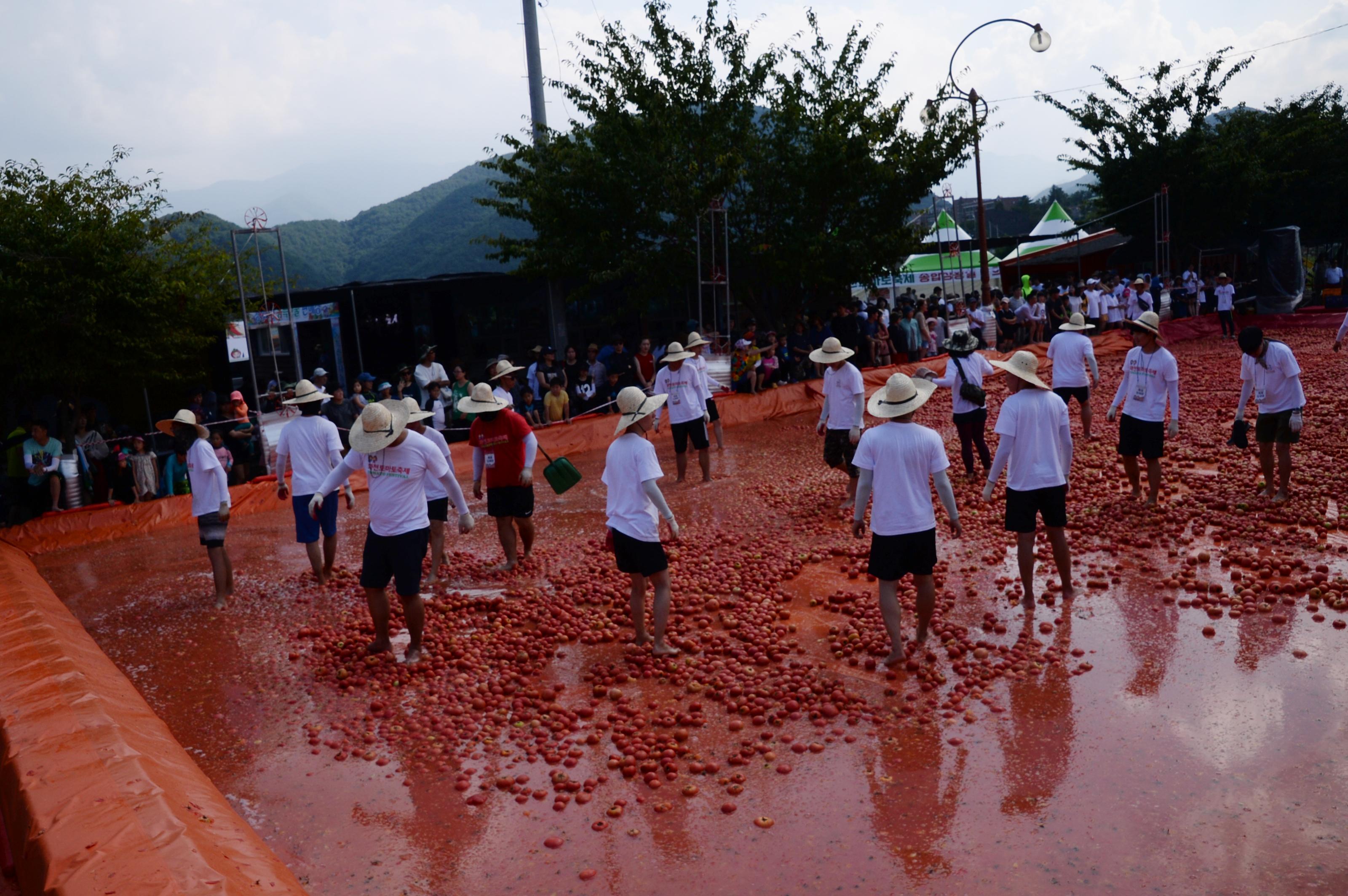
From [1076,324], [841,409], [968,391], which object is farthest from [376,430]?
[1076,324]

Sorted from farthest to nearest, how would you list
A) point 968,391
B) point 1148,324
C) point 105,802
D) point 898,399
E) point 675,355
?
point 675,355, point 968,391, point 1148,324, point 898,399, point 105,802

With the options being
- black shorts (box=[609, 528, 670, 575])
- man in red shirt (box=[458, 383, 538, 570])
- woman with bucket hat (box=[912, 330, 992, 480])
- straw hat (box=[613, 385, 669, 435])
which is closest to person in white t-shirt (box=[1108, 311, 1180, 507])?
woman with bucket hat (box=[912, 330, 992, 480])

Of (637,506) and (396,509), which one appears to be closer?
(637,506)

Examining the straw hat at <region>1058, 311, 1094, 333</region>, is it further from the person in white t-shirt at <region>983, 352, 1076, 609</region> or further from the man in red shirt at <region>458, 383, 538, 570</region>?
the man in red shirt at <region>458, 383, 538, 570</region>

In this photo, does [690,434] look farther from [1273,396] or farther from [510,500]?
[1273,396]

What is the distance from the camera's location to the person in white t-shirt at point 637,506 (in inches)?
250

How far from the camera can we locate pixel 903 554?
19.6ft

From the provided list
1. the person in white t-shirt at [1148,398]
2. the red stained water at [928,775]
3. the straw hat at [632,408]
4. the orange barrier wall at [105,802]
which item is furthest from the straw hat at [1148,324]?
the orange barrier wall at [105,802]

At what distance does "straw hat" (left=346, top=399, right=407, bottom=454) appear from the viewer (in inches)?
257

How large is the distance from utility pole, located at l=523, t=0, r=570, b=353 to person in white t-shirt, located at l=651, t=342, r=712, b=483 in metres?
8.42

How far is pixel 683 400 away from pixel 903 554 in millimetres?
5970

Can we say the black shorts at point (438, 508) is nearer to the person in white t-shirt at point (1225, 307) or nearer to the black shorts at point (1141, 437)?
the black shorts at point (1141, 437)

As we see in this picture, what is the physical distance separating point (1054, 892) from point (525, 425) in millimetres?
5704

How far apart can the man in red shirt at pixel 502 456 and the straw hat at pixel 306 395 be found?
4.46 ft
